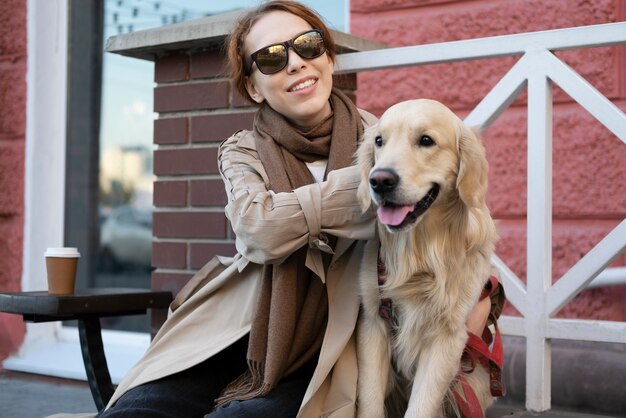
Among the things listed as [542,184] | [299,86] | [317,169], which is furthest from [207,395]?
[542,184]

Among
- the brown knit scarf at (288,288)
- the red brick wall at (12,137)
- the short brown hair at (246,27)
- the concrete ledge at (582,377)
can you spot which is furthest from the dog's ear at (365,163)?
the red brick wall at (12,137)

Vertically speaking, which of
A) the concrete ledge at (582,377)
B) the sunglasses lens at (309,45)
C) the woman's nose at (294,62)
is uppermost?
the sunglasses lens at (309,45)

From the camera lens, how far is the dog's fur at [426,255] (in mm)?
2270

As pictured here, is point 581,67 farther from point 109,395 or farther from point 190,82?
point 109,395

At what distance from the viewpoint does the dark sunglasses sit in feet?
8.41

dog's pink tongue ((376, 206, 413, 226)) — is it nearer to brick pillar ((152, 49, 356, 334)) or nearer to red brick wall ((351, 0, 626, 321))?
brick pillar ((152, 49, 356, 334))

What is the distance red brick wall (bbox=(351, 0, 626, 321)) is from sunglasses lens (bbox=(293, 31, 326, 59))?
1.74 m

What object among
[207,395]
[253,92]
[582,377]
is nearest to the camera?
[207,395]

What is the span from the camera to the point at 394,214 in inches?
86.9

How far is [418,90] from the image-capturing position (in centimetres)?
434

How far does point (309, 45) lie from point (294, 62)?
0.08m

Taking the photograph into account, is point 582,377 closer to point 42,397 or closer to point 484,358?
point 484,358

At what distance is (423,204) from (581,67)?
6.72ft

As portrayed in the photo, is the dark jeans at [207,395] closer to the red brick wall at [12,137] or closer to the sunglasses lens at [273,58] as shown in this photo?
the sunglasses lens at [273,58]
